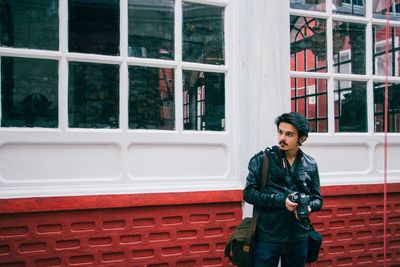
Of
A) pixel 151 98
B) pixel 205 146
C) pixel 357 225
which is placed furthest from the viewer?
pixel 357 225

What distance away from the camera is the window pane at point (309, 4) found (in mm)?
4699

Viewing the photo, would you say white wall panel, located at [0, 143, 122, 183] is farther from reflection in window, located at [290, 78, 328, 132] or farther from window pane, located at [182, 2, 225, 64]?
reflection in window, located at [290, 78, 328, 132]

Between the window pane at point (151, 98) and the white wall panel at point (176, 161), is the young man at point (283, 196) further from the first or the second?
the window pane at point (151, 98)

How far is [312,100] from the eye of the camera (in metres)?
4.79

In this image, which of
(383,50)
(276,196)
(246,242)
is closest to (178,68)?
(276,196)

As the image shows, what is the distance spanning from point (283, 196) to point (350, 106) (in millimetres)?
2195

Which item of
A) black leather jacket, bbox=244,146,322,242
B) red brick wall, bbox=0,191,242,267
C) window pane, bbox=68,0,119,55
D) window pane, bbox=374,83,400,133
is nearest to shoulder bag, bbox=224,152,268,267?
black leather jacket, bbox=244,146,322,242

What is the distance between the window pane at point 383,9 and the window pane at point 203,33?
6.19ft

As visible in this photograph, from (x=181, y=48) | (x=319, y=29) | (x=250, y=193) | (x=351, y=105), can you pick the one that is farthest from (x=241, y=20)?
(x=250, y=193)

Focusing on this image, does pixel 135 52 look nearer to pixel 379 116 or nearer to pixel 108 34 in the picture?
pixel 108 34

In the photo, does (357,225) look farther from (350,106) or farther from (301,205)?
(301,205)

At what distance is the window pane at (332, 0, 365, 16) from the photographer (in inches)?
191

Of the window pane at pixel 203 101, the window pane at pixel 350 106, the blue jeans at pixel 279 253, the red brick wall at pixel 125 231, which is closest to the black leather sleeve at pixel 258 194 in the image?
the blue jeans at pixel 279 253

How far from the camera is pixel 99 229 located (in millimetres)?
3781
